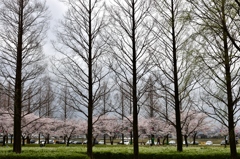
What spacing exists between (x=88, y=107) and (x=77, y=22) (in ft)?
12.5

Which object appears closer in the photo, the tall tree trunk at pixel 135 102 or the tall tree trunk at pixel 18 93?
the tall tree trunk at pixel 135 102

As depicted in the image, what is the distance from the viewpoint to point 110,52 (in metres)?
11.4

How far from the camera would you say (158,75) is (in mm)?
11867

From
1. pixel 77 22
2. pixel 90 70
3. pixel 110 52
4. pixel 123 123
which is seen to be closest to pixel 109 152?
pixel 90 70

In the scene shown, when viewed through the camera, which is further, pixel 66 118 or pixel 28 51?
pixel 66 118

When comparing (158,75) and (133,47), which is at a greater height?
(133,47)

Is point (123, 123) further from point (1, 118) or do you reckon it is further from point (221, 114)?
point (221, 114)

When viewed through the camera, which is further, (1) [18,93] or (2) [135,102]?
(1) [18,93]

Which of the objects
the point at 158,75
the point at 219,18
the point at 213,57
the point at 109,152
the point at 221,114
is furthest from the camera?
the point at 109,152

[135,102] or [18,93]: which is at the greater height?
[18,93]

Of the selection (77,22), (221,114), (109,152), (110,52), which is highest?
(77,22)

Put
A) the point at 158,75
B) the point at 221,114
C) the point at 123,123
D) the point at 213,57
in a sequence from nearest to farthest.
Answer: the point at 213,57
the point at 221,114
the point at 158,75
the point at 123,123

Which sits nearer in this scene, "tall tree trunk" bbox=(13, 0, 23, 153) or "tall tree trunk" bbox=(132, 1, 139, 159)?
"tall tree trunk" bbox=(132, 1, 139, 159)

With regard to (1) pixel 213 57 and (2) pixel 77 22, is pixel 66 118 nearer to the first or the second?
(2) pixel 77 22
